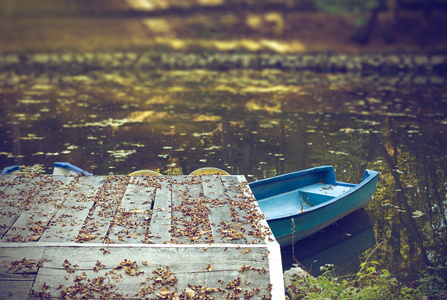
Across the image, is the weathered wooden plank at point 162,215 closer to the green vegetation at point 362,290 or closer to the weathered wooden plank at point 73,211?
the weathered wooden plank at point 73,211

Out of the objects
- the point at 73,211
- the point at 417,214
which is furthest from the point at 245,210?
the point at 417,214

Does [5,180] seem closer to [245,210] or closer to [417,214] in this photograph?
[245,210]

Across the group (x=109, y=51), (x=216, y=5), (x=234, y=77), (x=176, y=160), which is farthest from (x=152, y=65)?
(x=176, y=160)

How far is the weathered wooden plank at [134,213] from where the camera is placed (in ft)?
14.4

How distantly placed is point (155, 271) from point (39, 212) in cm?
164

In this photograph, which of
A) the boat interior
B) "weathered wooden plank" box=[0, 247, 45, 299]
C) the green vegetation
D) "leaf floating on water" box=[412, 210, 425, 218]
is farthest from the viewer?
"leaf floating on water" box=[412, 210, 425, 218]

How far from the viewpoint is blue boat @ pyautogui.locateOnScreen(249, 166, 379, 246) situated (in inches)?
252

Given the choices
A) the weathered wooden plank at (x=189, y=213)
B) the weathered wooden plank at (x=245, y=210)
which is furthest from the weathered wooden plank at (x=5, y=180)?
the weathered wooden plank at (x=245, y=210)

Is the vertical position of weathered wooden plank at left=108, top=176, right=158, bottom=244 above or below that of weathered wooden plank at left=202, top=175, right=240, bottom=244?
above

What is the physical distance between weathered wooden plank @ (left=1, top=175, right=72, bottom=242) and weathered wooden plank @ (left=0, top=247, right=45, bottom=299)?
0.19 meters

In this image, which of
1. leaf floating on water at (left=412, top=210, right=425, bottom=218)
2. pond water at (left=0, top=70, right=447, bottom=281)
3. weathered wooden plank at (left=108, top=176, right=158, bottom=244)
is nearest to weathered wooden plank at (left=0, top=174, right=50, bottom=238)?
weathered wooden plank at (left=108, top=176, right=158, bottom=244)

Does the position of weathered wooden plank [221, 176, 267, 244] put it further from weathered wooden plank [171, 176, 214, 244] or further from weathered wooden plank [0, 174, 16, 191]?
weathered wooden plank [0, 174, 16, 191]

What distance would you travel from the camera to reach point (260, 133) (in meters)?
12.3

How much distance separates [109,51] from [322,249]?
1991 cm
